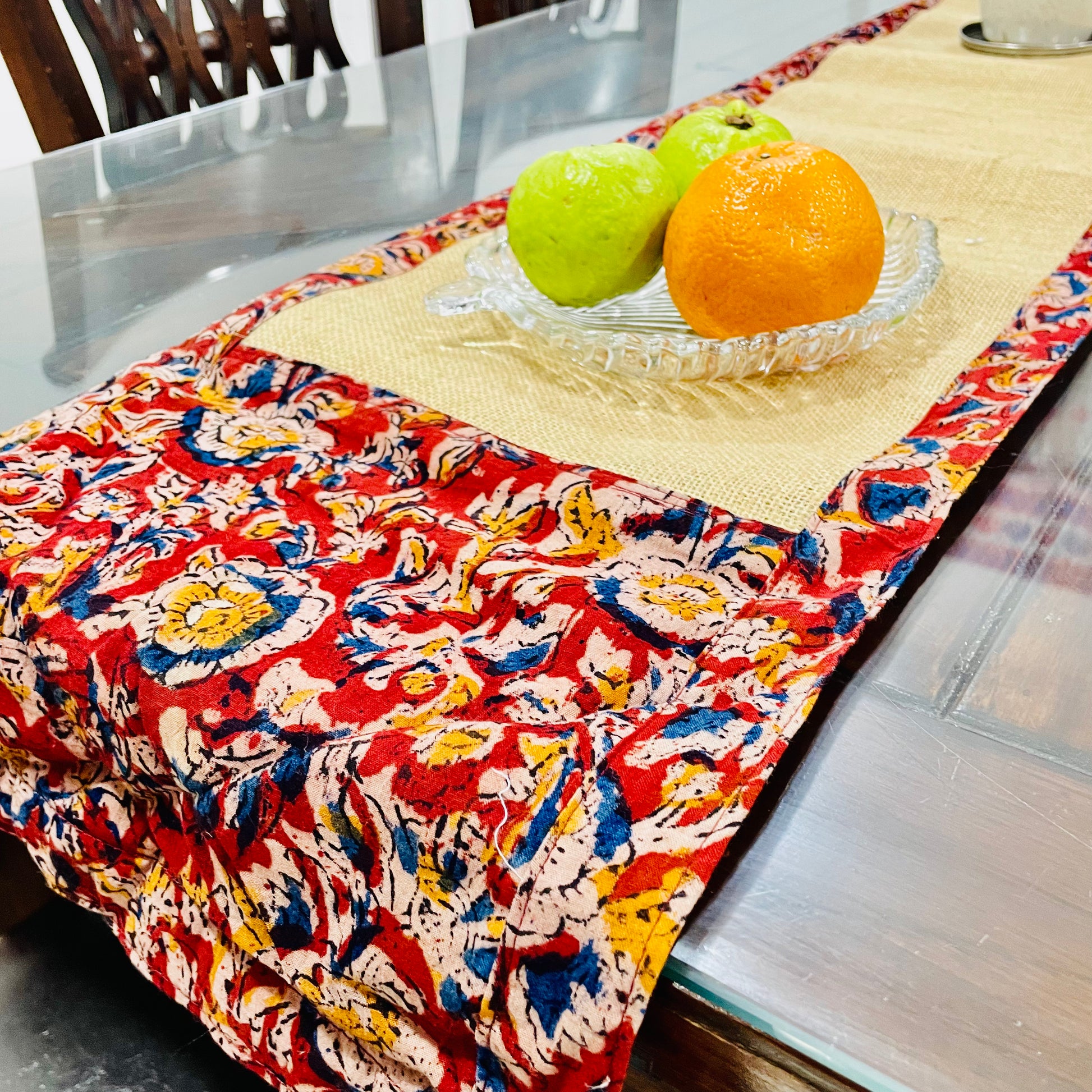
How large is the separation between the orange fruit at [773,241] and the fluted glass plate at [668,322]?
0.04 ft

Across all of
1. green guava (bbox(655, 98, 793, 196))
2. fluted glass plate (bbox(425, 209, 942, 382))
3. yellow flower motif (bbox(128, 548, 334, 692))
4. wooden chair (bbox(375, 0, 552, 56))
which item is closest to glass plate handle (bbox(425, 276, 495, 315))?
fluted glass plate (bbox(425, 209, 942, 382))

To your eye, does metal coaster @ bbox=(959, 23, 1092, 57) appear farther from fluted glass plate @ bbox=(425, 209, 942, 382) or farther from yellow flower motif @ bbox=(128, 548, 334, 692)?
yellow flower motif @ bbox=(128, 548, 334, 692)

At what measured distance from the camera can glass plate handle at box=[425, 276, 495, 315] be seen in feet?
2.04

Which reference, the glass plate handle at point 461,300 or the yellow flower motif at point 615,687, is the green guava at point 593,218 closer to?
the glass plate handle at point 461,300

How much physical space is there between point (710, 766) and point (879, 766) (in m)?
0.06

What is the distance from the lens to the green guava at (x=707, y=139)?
608mm

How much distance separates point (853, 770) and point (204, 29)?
2.47 metres

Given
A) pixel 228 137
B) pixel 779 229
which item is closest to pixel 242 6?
pixel 228 137

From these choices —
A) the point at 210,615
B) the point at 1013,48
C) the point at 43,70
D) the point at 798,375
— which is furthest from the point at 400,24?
the point at 210,615

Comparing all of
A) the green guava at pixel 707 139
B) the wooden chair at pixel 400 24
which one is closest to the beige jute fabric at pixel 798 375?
the green guava at pixel 707 139

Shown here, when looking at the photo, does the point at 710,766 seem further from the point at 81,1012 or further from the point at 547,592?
the point at 81,1012

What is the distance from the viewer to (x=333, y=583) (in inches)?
17.4

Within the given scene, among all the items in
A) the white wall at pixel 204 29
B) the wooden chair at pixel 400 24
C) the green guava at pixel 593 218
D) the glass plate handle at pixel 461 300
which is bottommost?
the white wall at pixel 204 29

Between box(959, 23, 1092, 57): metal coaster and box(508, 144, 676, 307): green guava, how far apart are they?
0.82 meters
